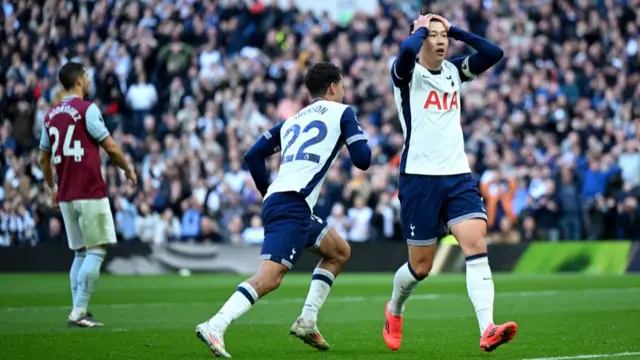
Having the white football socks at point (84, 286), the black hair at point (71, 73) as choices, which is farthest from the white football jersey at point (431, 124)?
the black hair at point (71, 73)

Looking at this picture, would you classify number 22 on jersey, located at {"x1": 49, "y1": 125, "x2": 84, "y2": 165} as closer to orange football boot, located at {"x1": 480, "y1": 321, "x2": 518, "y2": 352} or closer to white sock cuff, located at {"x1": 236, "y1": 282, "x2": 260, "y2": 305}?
white sock cuff, located at {"x1": 236, "y1": 282, "x2": 260, "y2": 305}

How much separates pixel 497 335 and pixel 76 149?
530 cm

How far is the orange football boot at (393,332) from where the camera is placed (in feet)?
31.0

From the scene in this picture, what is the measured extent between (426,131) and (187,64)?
20.1m

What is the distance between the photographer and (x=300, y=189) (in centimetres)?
918

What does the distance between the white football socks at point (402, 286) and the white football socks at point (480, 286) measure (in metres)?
0.67

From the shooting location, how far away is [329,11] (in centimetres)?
3325

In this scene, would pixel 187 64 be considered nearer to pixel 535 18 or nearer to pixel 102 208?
pixel 535 18

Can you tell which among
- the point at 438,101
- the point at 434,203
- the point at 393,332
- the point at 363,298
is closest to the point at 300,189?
the point at 434,203

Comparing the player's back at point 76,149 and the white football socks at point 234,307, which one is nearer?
the white football socks at point 234,307

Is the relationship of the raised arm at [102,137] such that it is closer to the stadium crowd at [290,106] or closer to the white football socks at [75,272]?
the white football socks at [75,272]

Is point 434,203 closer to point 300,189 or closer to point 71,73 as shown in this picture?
point 300,189

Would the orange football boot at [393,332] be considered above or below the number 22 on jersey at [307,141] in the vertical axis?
below

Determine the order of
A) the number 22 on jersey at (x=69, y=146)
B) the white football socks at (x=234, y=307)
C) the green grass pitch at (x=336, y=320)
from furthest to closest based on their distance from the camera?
the number 22 on jersey at (x=69, y=146) → the green grass pitch at (x=336, y=320) → the white football socks at (x=234, y=307)
